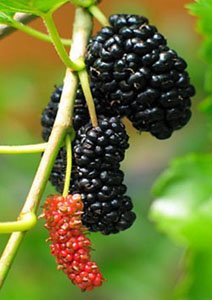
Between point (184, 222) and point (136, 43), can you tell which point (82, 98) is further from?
point (184, 222)

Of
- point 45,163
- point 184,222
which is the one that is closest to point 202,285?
point 184,222

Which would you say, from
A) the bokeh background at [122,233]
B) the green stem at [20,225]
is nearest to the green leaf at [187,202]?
the green stem at [20,225]

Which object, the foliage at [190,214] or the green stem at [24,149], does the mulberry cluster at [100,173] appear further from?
the foliage at [190,214]

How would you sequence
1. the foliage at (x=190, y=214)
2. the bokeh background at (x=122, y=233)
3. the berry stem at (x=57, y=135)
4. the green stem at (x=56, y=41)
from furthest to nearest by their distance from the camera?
the bokeh background at (x=122, y=233)
the green stem at (x=56, y=41)
the berry stem at (x=57, y=135)
the foliage at (x=190, y=214)

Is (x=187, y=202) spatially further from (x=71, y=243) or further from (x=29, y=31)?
(x=29, y=31)

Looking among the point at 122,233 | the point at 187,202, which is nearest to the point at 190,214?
the point at 187,202

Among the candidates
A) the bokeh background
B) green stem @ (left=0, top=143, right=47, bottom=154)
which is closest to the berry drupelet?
green stem @ (left=0, top=143, right=47, bottom=154)
